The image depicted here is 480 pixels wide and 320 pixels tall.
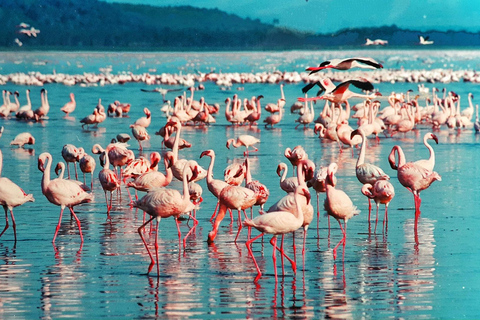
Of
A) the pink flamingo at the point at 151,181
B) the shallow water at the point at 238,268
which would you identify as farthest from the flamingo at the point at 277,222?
the pink flamingo at the point at 151,181

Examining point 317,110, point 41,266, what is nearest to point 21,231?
point 41,266

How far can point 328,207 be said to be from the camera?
8211 mm

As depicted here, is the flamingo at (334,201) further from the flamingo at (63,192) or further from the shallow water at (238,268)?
the flamingo at (63,192)

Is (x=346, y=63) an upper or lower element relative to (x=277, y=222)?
upper

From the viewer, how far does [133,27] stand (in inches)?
4407

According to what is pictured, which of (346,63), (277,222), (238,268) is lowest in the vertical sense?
(238,268)

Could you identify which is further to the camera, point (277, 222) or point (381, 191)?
point (381, 191)

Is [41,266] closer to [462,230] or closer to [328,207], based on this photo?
[328,207]

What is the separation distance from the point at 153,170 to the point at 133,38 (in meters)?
109

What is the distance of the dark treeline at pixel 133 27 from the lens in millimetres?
105056

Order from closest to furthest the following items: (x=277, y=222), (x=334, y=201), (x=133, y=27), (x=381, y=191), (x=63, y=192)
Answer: (x=277, y=222)
(x=334, y=201)
(x=63, y=192)
(x=381, y=191)
(x=133, y=27)

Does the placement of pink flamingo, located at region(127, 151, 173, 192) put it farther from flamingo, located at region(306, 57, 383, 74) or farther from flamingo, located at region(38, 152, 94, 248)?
flamingo, located at region(306, 57, 383, 74)

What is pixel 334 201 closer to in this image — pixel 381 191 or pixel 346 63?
pixel 381 191

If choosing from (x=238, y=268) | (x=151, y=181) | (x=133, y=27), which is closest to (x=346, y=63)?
(x=151, y=181)
